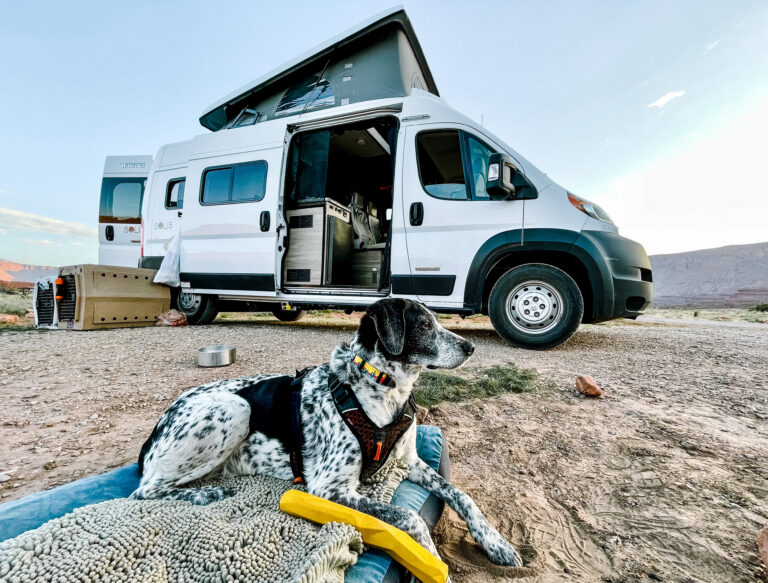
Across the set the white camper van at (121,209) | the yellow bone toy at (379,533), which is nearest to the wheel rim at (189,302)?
the white camper van at (121,209)

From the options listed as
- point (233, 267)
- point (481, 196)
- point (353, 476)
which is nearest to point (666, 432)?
point (353, 476)

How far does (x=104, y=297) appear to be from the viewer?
587 cm

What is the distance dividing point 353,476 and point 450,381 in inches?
74.7

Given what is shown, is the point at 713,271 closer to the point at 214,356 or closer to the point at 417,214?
the point at 417,214

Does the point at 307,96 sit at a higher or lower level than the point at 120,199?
higher

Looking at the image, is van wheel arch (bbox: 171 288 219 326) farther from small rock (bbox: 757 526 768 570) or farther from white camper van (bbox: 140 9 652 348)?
small rock (bbox: 757 526 768 570)

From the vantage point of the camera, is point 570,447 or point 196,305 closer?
point 570,447

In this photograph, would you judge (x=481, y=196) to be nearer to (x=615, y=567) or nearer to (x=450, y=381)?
(x=450, y=381)

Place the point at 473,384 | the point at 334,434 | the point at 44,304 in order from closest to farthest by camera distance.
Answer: the point at 334,434 < the point at 473,384 < the point at 44,304

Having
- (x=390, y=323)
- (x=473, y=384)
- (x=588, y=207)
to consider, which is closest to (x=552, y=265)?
(x=588, y=207)

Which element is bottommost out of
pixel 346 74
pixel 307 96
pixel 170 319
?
pixel 170 319

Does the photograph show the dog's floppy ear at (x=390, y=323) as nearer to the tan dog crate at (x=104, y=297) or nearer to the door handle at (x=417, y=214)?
the door handle at (x=417, y=214)

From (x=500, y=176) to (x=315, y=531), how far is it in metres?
3.99

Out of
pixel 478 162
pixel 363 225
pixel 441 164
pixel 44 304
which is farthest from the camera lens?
pixel 363 225
